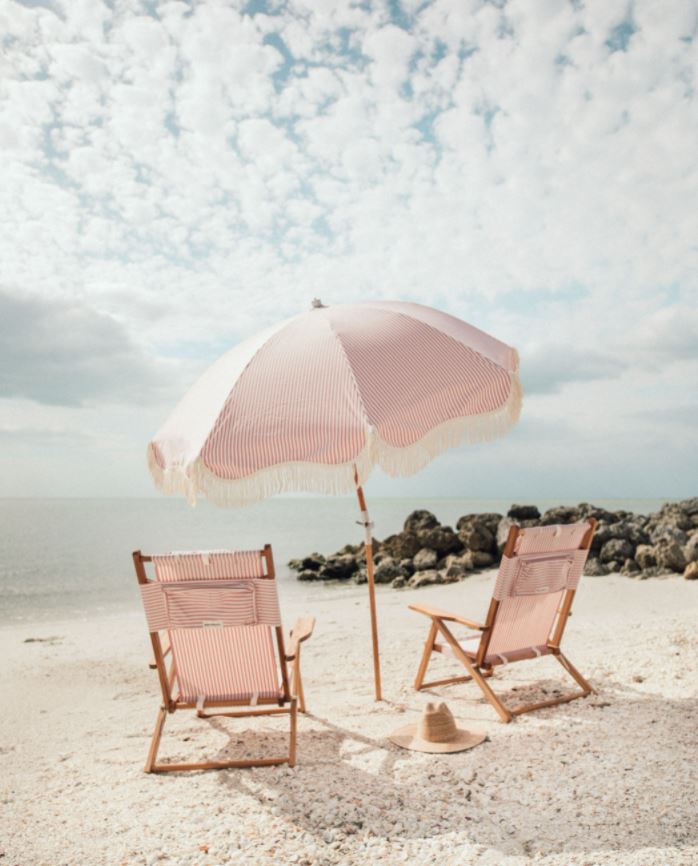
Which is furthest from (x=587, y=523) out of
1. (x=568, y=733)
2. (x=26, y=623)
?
(x=26, y=623)

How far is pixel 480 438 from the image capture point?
453 cm

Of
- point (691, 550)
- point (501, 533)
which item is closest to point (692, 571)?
point (691, 550)

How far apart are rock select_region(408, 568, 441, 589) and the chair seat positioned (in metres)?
9.49

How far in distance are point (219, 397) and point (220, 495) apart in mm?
626

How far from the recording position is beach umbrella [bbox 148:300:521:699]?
155 inches

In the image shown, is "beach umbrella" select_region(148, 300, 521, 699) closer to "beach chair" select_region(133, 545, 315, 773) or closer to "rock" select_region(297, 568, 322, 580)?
"beach chair" select_region(133, 545, 315, 773)

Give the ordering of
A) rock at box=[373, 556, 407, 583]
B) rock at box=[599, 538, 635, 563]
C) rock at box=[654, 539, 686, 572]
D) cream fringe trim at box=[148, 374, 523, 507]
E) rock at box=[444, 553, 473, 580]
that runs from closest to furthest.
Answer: cream fringe trim at box=[148, 374, 523, 507], rock at box=[654, 539, 686, 572], rock at box=[599, 538, 635, 563], rock at box=[444, 553, 473, 580], rock at box=[373, 556, 407, 583]

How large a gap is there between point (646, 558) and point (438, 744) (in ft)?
31.7

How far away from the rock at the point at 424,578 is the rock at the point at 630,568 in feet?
12.4

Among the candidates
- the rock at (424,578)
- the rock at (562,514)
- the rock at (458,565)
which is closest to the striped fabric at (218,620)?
the rock at (424,578)

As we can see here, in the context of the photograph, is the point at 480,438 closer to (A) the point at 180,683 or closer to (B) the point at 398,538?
(A) the point at 180,683

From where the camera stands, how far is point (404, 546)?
678 inches

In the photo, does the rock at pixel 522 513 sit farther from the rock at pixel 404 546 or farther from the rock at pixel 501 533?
the rock at pixel 404 546

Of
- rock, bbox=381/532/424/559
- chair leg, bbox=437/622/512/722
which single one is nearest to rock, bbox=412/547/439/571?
rock, bbox=381/532/424/559
